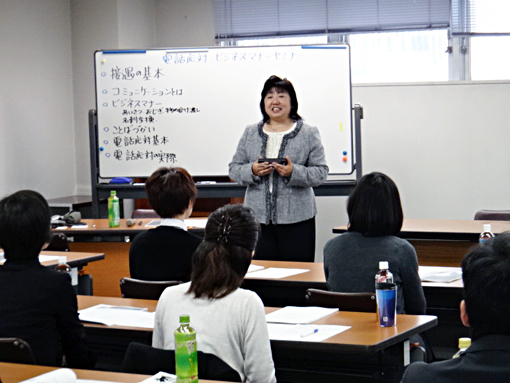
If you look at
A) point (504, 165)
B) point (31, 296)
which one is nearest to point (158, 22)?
point (504, 165)

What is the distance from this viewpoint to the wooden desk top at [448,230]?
4383 millimetres

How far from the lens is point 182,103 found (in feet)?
21.2

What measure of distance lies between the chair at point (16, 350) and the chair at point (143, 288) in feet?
2.98

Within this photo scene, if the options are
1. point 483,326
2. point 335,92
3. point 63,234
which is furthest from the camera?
point 335,92

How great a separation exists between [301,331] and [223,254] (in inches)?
15.5

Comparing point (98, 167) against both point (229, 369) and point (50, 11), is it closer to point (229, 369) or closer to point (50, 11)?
point (50, 11)

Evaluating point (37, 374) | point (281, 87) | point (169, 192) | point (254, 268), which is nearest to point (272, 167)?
point (281, 87)

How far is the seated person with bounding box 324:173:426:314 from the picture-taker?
284 cm

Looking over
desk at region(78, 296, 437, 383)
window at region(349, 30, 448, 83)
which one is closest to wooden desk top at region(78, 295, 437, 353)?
desk at region(78, 296, 437, 383)

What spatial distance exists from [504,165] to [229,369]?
5.36 meters

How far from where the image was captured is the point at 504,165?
676cm

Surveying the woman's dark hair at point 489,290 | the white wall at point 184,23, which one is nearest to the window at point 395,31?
the white wall at point 184,23

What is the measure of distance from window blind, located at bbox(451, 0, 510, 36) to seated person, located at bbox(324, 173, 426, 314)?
4649mm

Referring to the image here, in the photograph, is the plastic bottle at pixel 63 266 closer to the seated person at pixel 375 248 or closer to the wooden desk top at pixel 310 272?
the wooden desk top at pixel 310 272
